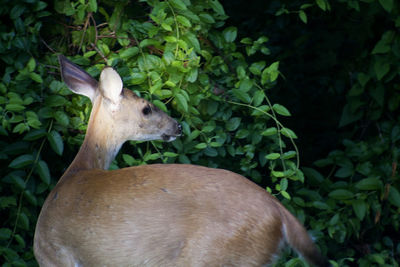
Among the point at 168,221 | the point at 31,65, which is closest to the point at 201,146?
the point at 168,221

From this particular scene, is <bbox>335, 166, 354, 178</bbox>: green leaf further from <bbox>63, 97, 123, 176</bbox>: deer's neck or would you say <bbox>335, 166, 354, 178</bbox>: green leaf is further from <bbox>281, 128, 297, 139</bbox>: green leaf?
<bbox>63, 97, 123, 176</bbox>: deer's neck

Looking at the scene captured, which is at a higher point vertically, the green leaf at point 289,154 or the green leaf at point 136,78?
the green leaf at point 136,78

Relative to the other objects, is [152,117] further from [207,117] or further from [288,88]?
[288,88]

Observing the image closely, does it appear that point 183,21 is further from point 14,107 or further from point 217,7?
point 14,107

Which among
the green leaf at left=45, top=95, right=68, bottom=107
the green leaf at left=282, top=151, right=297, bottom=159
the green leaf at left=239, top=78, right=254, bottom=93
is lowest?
the green leaf at left=45, top=95, right=68, bottom=107

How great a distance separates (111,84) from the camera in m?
3.36

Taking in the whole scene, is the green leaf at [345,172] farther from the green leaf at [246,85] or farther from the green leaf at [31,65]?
the green leaf at [31,65]

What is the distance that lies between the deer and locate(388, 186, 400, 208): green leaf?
132 cm

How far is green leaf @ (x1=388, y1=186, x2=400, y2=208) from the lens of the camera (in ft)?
13.2

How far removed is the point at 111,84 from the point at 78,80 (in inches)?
11.6

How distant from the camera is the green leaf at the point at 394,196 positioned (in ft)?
13.2

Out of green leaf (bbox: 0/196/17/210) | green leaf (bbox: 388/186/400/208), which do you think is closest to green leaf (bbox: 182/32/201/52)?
green leaf (bbox: 0/196/17/210)

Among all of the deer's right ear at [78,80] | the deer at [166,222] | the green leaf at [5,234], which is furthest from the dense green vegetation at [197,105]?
the deer at [166,222]

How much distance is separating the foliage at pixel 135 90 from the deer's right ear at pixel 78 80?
240mm
